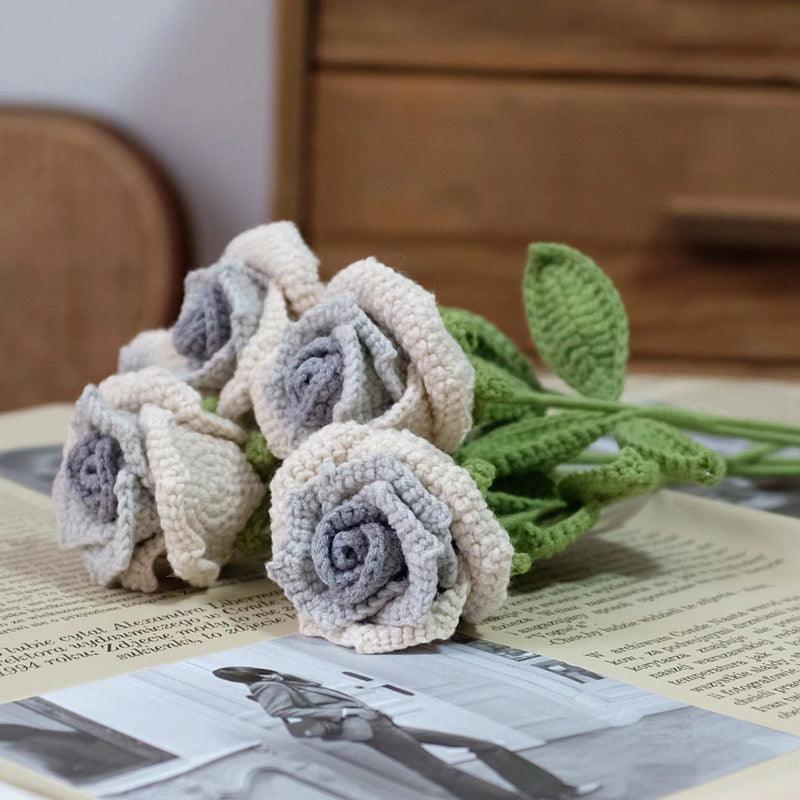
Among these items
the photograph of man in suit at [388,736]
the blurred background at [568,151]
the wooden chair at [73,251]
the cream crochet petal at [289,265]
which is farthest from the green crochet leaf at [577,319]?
the wooden chair at [73,251]

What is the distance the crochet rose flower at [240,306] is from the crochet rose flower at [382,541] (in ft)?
0.23

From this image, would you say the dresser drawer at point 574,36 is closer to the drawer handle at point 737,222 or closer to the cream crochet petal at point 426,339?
the drawer handle at point 737,222

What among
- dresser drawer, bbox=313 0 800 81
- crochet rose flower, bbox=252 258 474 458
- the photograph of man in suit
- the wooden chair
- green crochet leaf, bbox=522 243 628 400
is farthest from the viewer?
the wooden chair

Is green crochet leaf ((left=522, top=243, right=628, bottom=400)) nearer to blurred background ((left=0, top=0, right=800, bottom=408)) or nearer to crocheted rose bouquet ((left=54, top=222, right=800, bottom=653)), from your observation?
crocheted rose bouquet ((left=54, top=222, right=800, bottom=653))

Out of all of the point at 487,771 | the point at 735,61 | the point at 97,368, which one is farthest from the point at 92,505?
the point at 97,368

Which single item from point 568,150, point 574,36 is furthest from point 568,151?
point 574,36

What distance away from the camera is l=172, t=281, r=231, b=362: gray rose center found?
514mm

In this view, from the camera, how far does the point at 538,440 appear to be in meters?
0.52

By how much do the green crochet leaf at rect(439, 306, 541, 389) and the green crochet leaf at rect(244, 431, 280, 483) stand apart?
0.08 metres

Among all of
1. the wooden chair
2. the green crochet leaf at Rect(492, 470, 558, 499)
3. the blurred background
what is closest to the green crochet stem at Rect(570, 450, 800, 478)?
the green crochet leaf at Rect(492, 470, 558, 499)

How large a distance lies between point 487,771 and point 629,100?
109 centimetres

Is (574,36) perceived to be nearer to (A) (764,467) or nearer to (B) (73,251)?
(B) (73,251)

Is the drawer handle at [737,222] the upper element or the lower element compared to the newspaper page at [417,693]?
upper

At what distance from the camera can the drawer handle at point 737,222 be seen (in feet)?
4.43
